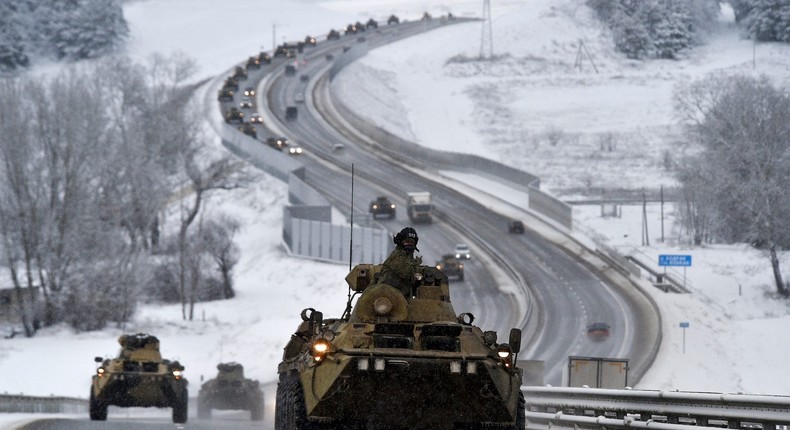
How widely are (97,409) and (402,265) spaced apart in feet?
47.9

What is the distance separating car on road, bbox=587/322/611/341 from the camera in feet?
210

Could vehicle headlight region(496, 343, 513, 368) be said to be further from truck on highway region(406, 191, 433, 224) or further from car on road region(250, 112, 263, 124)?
car on road region(250, 112, 263, 124)

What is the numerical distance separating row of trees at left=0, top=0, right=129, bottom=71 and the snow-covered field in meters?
9.08

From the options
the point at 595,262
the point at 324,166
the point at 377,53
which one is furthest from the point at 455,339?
the point at 377,53

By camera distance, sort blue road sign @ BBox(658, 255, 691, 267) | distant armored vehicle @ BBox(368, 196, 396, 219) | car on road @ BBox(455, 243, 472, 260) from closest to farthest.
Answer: blue road sign @ BBox(658, 255, 691, 267), car on road @ BBox(455, 243, 472, 260), distant armored vehicle @ BBox(368, 196, 396, 219)

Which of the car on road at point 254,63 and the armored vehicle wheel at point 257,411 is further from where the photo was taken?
the car on road at point 254,63

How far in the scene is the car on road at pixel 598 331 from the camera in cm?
6400

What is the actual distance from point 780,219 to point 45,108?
39.2 meters

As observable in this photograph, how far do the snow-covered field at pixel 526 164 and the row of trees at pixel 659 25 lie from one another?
8.41 ft

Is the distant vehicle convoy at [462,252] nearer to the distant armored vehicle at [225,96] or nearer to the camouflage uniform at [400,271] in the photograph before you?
the distant armored vehicle at [225,96]

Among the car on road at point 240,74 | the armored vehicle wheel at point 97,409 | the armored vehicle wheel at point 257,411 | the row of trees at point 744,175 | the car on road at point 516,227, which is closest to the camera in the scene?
the armored vehicle wheel at point 97,409

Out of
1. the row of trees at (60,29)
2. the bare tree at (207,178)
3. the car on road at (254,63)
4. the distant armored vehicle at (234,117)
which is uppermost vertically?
the row of trees at (60,29)

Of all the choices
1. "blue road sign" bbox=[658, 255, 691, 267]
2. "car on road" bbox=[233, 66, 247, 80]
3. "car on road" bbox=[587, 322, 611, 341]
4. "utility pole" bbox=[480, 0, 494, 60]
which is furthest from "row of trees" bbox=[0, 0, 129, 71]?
"car on road" bbox=[587, 322, 611, 341]

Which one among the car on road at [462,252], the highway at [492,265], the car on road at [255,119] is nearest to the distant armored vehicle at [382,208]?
the highway at [492,265]
